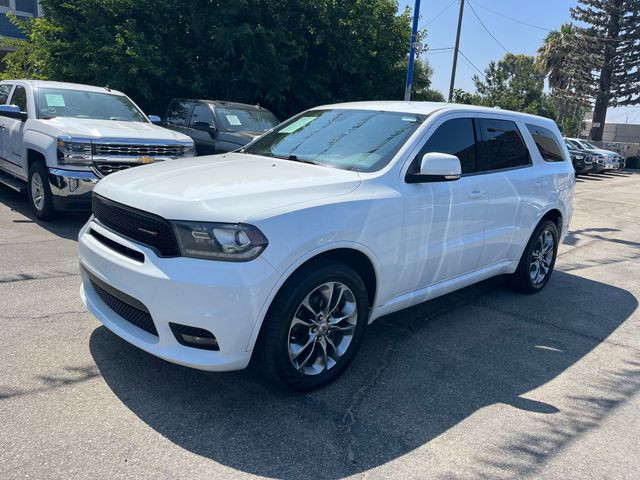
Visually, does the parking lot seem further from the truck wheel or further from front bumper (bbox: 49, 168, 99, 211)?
the truck wheel

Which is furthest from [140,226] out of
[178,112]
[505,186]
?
[178,112]

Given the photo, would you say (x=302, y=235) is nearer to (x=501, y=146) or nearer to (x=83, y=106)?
(x=501, y=146)

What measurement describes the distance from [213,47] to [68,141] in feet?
24.0

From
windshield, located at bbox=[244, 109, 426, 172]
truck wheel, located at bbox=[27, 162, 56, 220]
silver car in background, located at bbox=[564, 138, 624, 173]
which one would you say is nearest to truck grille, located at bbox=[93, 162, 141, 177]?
truck wheel, located at bbox=[27, 162, 56, 220]

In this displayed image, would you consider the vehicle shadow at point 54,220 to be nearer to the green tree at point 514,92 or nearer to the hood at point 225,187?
the hood at point 225,187

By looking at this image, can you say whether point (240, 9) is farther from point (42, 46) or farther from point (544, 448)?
point (544, 448)

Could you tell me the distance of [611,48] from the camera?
3722 cm

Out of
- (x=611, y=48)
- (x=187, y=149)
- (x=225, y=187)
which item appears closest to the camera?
(x=225, y=187)

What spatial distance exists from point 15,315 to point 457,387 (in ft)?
10.9

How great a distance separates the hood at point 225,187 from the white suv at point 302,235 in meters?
0.01

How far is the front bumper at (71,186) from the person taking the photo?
21.4ft

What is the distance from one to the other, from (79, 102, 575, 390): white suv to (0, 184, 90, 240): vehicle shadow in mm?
3229

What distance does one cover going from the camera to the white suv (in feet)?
9.50

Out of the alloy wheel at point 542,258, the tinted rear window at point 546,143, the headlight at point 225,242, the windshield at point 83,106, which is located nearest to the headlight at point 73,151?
the windshield at point 83,106
